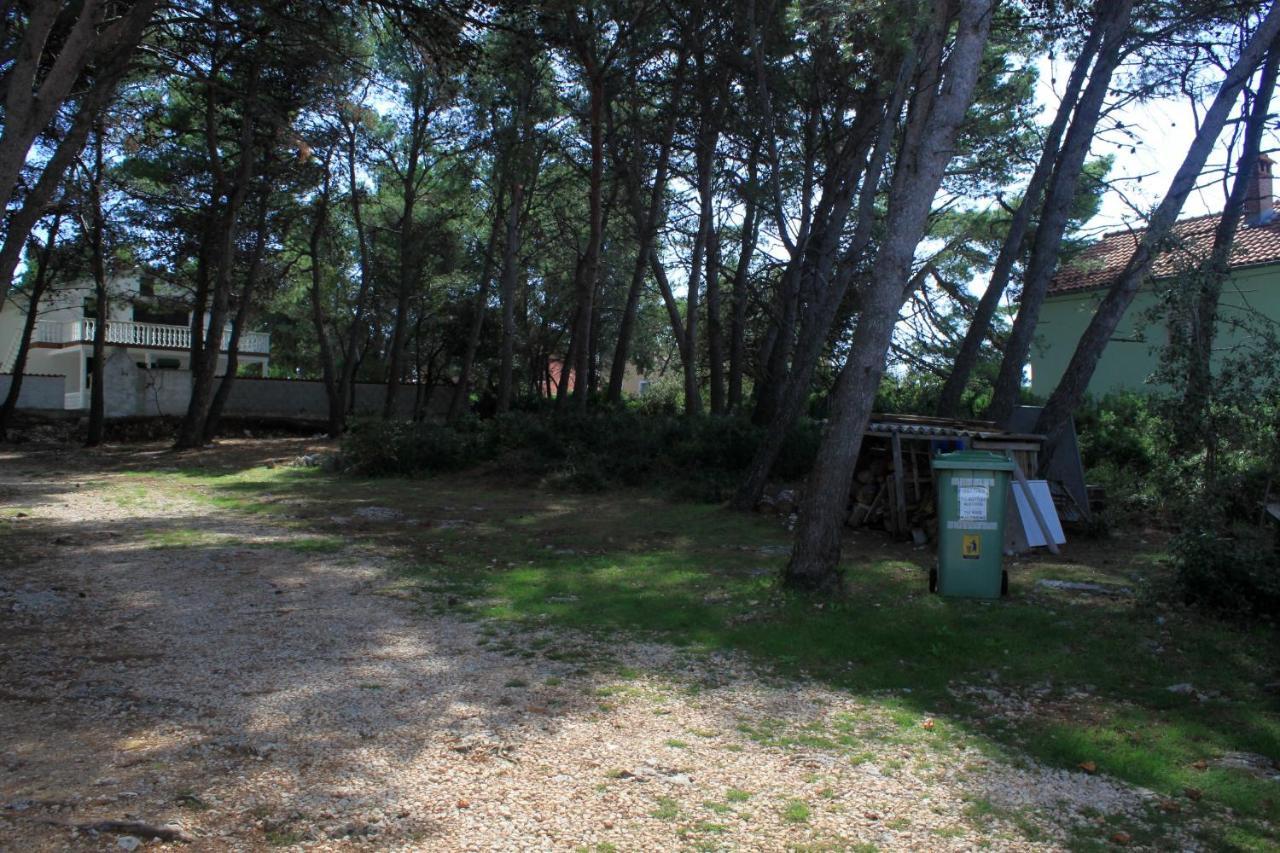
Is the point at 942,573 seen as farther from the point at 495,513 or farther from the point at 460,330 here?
the point at 460,330

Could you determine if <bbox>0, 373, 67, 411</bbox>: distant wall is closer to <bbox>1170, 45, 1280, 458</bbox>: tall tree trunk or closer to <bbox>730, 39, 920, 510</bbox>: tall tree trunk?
<bbox>730, 39, 920, 510</bbox>: tall tree trunk

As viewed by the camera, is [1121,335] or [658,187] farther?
[1121,335]

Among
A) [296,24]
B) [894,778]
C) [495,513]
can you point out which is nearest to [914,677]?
[894,778]

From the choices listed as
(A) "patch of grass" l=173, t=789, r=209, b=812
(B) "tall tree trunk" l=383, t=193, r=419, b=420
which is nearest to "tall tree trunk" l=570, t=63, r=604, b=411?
(B) "tall tree trunk" l=383, t=193, r=419, b=420

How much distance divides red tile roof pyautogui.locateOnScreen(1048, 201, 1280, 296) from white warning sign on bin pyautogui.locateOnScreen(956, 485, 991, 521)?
11.6 ft

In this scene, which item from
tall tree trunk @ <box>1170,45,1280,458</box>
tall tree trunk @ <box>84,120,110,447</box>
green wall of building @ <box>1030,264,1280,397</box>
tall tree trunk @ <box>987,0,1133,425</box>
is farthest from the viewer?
tall tree trunk @ <box>84,120,110,447</box>

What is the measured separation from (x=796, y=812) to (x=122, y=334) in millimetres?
42009

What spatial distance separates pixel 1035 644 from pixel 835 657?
5.22ft

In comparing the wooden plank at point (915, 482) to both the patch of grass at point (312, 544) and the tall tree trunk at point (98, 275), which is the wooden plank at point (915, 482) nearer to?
the patch of grass at point (312, 544)

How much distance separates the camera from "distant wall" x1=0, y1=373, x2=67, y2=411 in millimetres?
32906

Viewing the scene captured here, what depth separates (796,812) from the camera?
425 centimetres

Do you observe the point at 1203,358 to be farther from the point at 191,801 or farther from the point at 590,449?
the point at 590,449

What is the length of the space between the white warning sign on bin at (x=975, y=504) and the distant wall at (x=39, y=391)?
109 feet

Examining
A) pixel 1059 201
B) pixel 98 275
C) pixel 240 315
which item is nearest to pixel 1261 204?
pixel 1059 201
